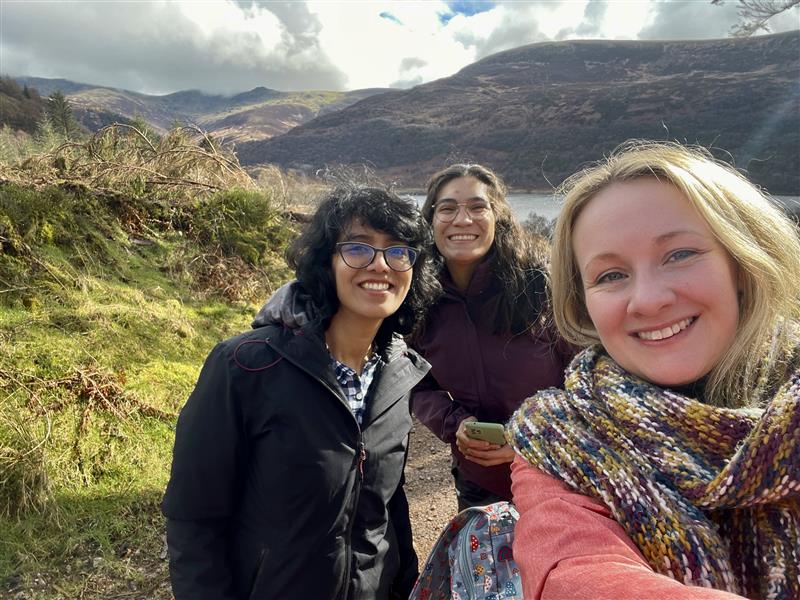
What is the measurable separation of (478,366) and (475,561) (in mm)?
999

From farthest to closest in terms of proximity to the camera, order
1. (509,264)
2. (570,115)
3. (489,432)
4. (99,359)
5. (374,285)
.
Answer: (570,115), (99,359), (509,264), (489,432), (374,285)

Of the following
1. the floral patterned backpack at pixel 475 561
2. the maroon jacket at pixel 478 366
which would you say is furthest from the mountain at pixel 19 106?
the floral patterned backpack at pixel 475 561

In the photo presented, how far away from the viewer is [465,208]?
227 cm

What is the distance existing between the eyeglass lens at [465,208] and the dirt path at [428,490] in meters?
2.17

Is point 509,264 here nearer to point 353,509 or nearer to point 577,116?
point 353,509

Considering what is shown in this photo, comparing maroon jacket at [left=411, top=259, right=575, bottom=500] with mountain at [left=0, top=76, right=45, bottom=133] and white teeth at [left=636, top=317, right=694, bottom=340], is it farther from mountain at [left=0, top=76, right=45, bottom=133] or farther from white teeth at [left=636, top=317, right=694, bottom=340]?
mountain at [left=0, top=76, right=45, bottom=133]

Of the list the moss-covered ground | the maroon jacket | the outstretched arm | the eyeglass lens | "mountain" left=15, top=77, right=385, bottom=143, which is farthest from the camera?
"mountain" left=15, top=77, right=385, bottom=143

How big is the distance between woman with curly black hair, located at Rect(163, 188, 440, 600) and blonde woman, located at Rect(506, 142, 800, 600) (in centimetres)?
60

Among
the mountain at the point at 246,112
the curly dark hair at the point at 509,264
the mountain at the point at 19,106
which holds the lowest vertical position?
the curly dark hair at the point at 509,264

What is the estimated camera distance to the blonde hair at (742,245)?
3.01ft

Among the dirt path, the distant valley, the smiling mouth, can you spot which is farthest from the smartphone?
the distant valley

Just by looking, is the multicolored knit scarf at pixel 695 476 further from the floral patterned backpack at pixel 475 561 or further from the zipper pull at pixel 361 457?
the zipper pull at pixel 361 457

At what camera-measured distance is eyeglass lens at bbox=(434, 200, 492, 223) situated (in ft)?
7.32

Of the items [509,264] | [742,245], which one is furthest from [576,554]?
[509,264]
